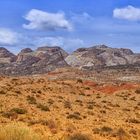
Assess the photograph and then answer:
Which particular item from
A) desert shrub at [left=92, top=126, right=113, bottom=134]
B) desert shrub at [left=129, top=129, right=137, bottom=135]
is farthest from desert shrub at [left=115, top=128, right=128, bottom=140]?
desert shrub at [left=129, top=129, right=137, bottom=135]

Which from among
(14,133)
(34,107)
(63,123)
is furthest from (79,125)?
(14,133)

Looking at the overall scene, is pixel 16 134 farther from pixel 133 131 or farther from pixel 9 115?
pixel 9 115

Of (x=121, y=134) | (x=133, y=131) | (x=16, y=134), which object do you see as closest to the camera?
(x=16, y=134)

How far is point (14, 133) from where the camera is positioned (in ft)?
46.5

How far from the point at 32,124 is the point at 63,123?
2534mm

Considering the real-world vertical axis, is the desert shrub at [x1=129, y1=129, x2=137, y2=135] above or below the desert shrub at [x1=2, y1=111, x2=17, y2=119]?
below

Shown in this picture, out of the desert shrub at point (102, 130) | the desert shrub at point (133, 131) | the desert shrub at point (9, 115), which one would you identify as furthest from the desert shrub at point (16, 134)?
the desert shrub at point (9, 115)

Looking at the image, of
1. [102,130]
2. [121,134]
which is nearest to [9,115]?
[102,130]

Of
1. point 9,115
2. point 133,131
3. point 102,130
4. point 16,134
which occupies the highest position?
point 16,134

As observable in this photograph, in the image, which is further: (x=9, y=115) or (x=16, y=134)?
(x=9, y=115)

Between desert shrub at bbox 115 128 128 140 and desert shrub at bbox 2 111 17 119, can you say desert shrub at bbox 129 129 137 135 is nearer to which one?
desert shrub at bbox 115 128 128 140

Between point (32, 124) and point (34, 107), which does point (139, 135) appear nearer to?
point (32, 124)

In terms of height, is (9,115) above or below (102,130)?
above

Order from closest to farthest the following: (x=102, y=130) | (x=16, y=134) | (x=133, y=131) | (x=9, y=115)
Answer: (x=16, y=134) < (x=102, y=130) < (x=133, y=131) < (x=9, y=115)
